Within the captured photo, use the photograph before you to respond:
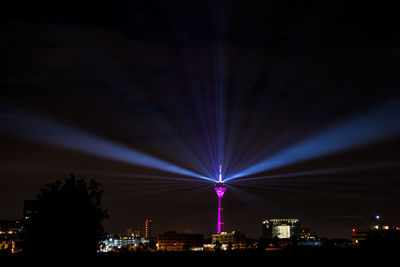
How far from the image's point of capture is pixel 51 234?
3319 cm

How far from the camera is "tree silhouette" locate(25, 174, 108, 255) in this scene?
3288 cm

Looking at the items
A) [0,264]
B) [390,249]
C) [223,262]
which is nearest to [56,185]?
[0,264]

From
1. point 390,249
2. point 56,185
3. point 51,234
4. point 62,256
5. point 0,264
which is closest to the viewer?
point 0,264

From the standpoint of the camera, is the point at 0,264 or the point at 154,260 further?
the point at 154,260

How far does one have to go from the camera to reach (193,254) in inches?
1068

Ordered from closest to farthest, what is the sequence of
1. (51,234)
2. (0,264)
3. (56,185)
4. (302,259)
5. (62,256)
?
(0,264) < (302,259) < (62,256) < (51,234) < (56,185)

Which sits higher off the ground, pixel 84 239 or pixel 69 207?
pixel 69 207

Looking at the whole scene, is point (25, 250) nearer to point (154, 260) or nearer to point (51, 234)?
point (51, 234)

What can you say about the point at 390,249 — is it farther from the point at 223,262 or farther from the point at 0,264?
the point at 0,264

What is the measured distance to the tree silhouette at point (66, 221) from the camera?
108 feet

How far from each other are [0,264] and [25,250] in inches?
461

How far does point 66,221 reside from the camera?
111 feet

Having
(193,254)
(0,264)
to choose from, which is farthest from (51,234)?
(193,254)

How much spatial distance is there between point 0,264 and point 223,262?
12.5 metres
